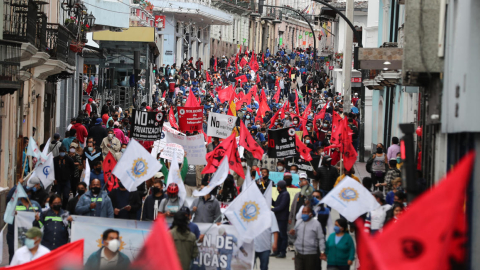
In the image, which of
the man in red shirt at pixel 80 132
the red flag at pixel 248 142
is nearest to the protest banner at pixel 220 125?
the red flag at pixel 248 142

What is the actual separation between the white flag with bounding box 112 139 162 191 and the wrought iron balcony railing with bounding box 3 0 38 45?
7.08 metres

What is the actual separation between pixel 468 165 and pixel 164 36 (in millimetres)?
55165

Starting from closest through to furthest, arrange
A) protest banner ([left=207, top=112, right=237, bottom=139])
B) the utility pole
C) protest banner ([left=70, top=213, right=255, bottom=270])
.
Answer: protest banner ([left=70, top=213, right=255, bottom=270])
protest banner ([left=207, top=112, right=237, bottom=139])
the utility pole

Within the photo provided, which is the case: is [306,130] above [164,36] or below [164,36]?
below

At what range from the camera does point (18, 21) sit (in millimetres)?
18906

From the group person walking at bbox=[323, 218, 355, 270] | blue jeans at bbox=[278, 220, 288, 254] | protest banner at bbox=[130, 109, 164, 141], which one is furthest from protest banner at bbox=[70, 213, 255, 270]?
protest banner at bbox=[130, 109, 164, 141]

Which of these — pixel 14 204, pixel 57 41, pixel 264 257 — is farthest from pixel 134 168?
pixel 57 41

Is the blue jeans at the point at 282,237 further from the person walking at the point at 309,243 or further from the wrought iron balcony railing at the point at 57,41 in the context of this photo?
the wrought iron balcony railing at the point at 57,41

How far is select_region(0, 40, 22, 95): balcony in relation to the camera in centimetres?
1664

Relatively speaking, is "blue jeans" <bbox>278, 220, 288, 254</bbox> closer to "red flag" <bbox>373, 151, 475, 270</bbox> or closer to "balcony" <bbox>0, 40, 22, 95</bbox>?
"balcony" <bbox>0, 40, 22, 95</bbox>

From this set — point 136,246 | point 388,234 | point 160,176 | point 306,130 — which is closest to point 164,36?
point 306,130

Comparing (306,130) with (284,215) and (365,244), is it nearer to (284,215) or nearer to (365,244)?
(284,215)

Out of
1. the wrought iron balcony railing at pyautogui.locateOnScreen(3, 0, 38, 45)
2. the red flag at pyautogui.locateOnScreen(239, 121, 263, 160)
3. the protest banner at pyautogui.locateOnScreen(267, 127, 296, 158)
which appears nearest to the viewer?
the red flag at pyautogui.locateOnScreen(239, 121, 263, 160)

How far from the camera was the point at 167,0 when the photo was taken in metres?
58.5
